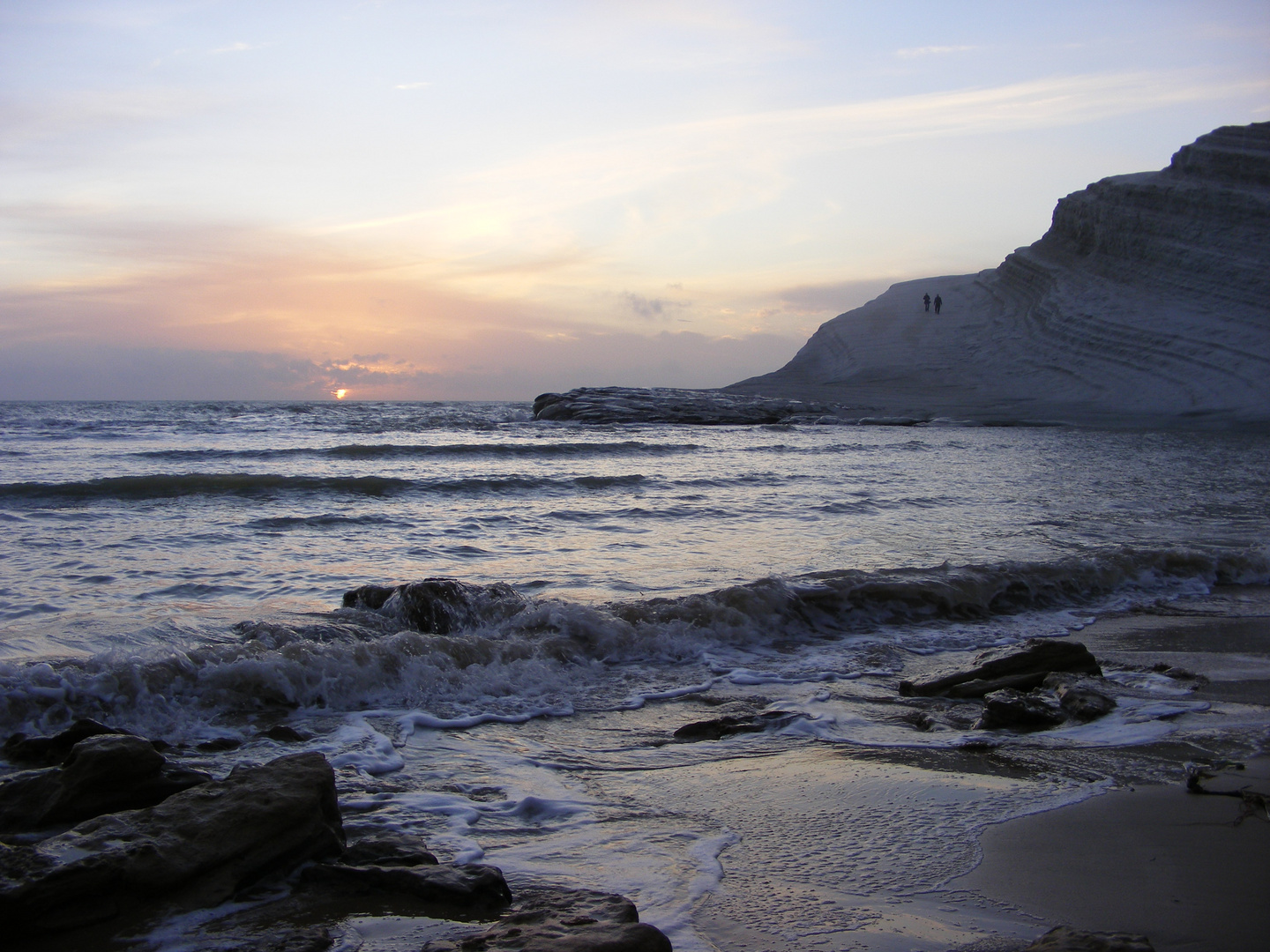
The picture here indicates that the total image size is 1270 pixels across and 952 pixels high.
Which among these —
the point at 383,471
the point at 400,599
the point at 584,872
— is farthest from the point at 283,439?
the point at 584,872

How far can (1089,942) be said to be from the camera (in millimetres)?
1647

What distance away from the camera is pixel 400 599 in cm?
493

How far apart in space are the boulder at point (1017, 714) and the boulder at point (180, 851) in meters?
2.47

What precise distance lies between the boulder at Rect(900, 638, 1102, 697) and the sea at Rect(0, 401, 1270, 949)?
0.23 metres

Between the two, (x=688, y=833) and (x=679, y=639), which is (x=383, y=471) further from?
(x=688, y=833)

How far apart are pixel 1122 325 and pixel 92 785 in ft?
104

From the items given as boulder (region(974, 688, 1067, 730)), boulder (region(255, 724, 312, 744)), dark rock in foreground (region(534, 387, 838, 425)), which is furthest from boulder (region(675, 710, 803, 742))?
dark rock in foreground (region(534, 387, 838, 425))

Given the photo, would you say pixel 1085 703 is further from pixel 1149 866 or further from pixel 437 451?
pixel 437 451

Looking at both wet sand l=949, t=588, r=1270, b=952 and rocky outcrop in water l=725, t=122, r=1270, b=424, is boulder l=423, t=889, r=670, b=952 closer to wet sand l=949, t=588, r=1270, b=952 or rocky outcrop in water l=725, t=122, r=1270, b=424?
wet sand l=949, t=588, r=1270, b=952

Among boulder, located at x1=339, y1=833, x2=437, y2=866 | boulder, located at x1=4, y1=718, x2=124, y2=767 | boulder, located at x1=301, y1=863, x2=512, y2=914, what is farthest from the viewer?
boulder, located at x1=4, y1=718, x2=124, y2=767

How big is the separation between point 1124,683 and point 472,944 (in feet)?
11.3

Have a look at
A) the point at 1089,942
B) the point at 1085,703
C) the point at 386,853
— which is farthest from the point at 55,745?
the point at 1085,703

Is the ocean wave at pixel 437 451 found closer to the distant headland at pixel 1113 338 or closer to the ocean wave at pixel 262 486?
the ocean wave at pixel 262 486

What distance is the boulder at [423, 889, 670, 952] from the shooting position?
1.65m
